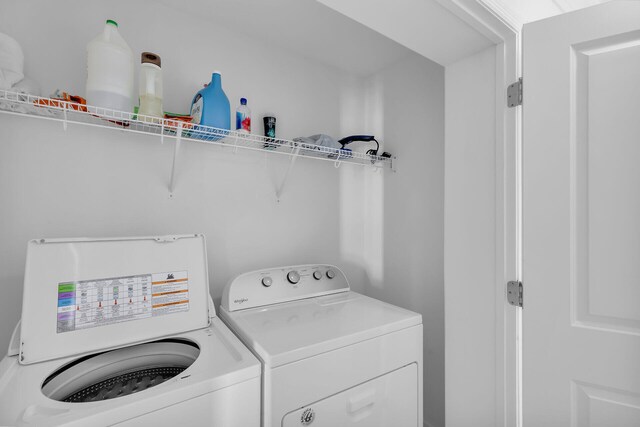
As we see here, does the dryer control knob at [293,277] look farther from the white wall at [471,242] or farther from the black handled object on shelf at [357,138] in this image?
the black handled object on shelf at [357,138]

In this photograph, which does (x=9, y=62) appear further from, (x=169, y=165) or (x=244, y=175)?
(x=244, y=175)

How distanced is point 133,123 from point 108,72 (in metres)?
0.25

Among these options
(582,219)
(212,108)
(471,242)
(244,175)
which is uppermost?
(212,108)

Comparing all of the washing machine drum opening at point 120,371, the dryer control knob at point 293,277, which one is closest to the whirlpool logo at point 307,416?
the washing machine drum opening at point 120,371

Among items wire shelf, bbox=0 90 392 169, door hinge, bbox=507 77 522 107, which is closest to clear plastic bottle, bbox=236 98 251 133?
wire shelf, bbox=0 90 392 169

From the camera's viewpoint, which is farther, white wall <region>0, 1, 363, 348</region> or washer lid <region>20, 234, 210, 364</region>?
white wall <region>0, 1, 363, 348</region>

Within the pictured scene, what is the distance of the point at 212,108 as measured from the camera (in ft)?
4.94

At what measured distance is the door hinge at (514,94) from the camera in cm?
130

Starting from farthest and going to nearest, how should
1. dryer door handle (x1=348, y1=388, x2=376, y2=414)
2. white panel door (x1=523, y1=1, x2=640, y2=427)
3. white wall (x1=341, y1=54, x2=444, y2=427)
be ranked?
white wall (x1=341, y1=54, x2=444, y2=427) < dryer door handle (x1=348, y1=388, x2=376, y2=414) < white panel door (x1=523, y1=1, x2=640, y2=427)

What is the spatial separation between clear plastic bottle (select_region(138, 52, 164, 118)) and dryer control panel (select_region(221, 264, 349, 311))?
951 millimetres

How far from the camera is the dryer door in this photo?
3.87 ft

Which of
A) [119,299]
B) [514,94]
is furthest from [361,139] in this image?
[119,299]

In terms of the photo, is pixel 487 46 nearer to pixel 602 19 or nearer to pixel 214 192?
pixel 602 19

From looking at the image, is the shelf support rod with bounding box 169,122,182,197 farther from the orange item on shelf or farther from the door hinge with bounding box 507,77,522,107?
the door hinge with bounding box 507,77,522,107
